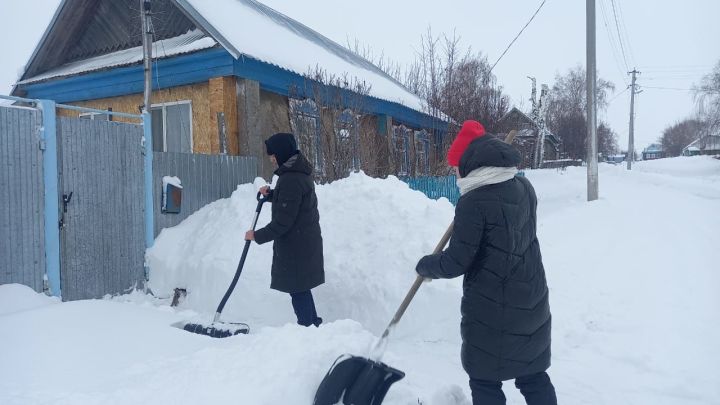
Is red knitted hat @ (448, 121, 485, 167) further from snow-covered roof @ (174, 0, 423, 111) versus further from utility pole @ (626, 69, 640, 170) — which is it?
utility pole @ (626, 69, 640, 170)

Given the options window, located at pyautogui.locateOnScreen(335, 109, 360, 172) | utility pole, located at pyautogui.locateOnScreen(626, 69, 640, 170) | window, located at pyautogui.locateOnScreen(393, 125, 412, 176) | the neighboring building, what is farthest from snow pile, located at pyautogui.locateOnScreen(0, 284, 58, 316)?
the neighboring building

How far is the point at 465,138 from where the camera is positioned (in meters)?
2.27

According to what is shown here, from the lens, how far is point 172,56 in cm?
808

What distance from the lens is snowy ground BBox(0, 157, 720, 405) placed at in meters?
2.52

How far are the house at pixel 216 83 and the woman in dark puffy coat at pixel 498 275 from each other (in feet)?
18.6

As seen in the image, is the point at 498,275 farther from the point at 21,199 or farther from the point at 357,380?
the point at 21,199

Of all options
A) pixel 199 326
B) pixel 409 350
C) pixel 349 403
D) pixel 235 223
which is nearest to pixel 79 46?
pixel 235 223

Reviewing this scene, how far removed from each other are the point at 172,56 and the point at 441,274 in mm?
7451

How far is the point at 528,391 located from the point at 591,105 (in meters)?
10.5

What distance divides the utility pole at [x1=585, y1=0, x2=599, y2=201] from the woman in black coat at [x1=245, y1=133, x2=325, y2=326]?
920 cm

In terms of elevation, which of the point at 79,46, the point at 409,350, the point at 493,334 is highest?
the point at 79,46

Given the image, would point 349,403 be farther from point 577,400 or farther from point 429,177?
point 429,177

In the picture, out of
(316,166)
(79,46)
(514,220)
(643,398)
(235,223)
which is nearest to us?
(514,220)

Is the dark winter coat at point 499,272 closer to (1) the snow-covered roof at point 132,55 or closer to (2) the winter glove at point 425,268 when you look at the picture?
(2) the winter glove at point 425,268
